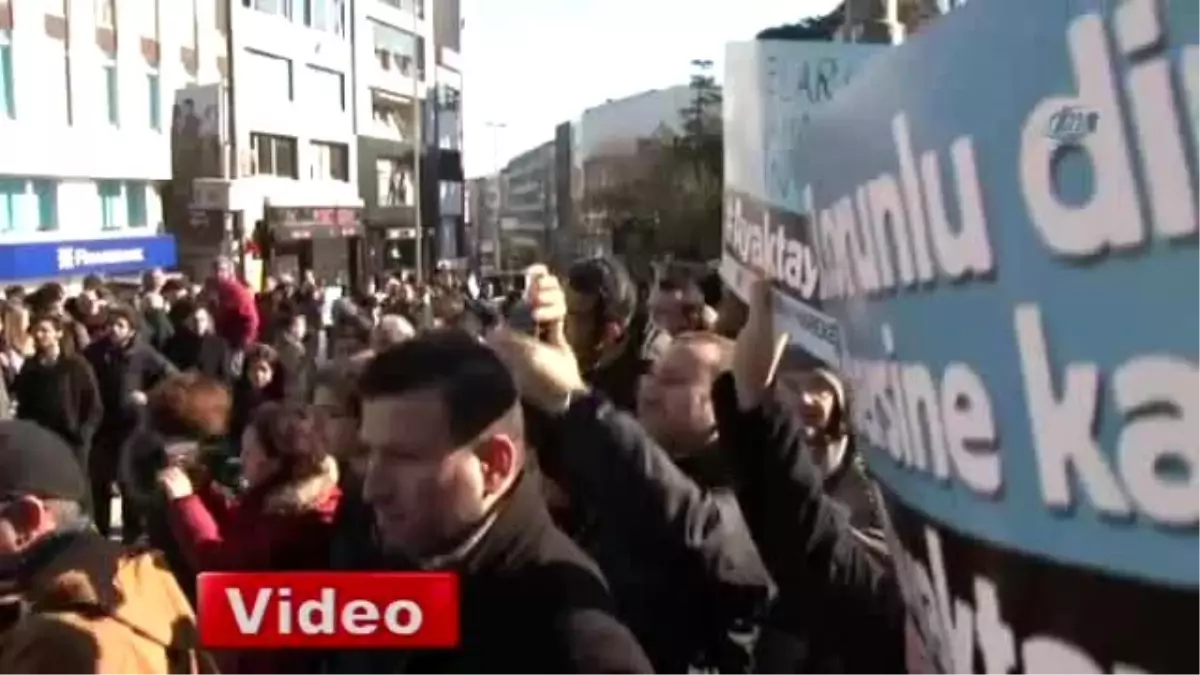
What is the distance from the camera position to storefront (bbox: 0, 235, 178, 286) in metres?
28.6

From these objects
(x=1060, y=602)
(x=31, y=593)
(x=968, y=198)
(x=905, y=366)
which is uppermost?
(x=968, y=198)

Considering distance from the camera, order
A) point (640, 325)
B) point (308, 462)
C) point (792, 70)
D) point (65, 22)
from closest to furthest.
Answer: point (308, 462)
point (792, 70)
point (640, 325)
point (65, 22)

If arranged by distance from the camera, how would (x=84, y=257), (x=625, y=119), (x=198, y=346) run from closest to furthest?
1. (x=198, y=346)
2. (x=84, y=257)
3. (x=625, y=119)

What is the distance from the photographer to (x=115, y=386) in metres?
9.14

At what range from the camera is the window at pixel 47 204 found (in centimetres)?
3103

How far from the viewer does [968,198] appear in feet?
3.81

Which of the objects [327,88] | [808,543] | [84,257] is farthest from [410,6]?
[808,543]

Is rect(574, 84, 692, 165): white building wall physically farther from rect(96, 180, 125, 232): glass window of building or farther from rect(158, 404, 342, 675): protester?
rect(158, 404, 342, 675): protester

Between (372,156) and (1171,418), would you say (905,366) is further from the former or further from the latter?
(372,156)

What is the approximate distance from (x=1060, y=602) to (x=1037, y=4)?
1.26 ft

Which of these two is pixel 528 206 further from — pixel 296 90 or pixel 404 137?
pixel 296 90

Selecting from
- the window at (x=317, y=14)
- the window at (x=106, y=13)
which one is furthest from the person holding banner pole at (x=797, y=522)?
the window at (x=317, y=14)

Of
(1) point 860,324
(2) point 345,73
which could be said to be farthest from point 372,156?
(1) point 860,324

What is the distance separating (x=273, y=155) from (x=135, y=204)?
9973 mm
